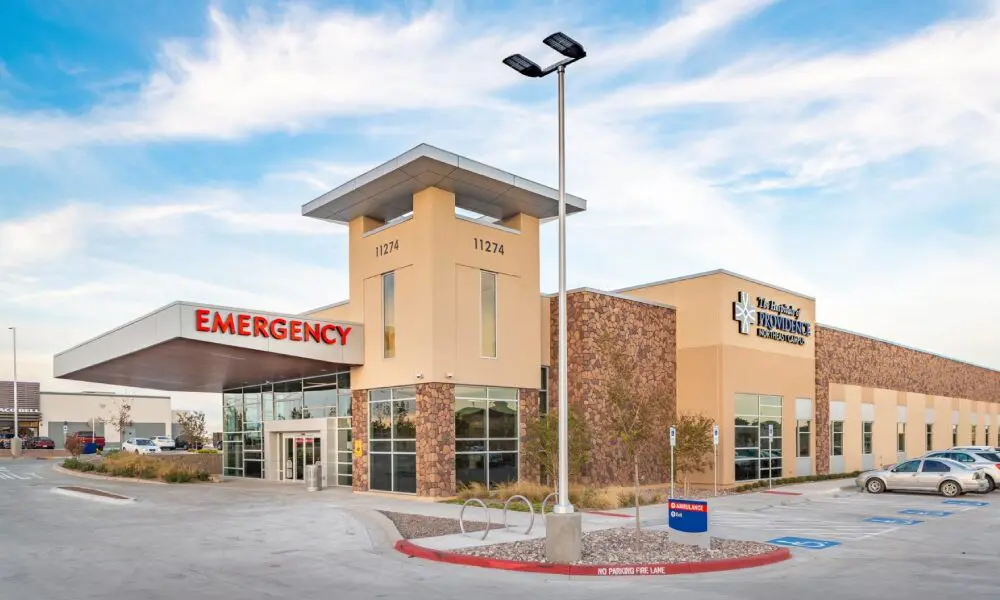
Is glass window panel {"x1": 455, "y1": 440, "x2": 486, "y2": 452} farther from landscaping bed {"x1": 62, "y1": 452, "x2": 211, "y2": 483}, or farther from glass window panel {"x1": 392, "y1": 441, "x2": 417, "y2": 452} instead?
landscaping bed {"x1": 62, "y1": 452, "x2": 211, "y2": 483}

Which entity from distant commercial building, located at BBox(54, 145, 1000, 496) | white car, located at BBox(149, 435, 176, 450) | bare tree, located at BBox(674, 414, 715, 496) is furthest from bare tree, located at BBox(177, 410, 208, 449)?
bare tree, located at BBox(674, 414, 715, 496)

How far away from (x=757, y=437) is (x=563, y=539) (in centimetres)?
2359

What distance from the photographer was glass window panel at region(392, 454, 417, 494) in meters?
27.7

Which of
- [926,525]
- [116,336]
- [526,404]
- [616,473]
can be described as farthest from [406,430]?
[926,525]

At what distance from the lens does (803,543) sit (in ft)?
57.1

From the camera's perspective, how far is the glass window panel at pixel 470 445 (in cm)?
2786

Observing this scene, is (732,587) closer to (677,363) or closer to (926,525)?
(926,525)

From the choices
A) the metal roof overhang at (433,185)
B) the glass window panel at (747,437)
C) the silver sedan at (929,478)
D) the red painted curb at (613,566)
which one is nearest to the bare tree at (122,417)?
the metal roof overhang at (433,185)

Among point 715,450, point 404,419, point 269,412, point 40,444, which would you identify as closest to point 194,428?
point 40,444

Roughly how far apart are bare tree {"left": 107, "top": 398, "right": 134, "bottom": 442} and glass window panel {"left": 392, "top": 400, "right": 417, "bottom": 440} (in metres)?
59.9

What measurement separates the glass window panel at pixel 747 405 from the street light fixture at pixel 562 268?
71.3 ft

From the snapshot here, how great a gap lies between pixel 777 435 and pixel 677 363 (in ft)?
20.1

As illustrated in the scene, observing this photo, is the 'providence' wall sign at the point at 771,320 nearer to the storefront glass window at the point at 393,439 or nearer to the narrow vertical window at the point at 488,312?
the narrow vertical window at the point at 488,312

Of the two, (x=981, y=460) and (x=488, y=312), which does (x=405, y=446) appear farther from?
(x=981, y=460)
